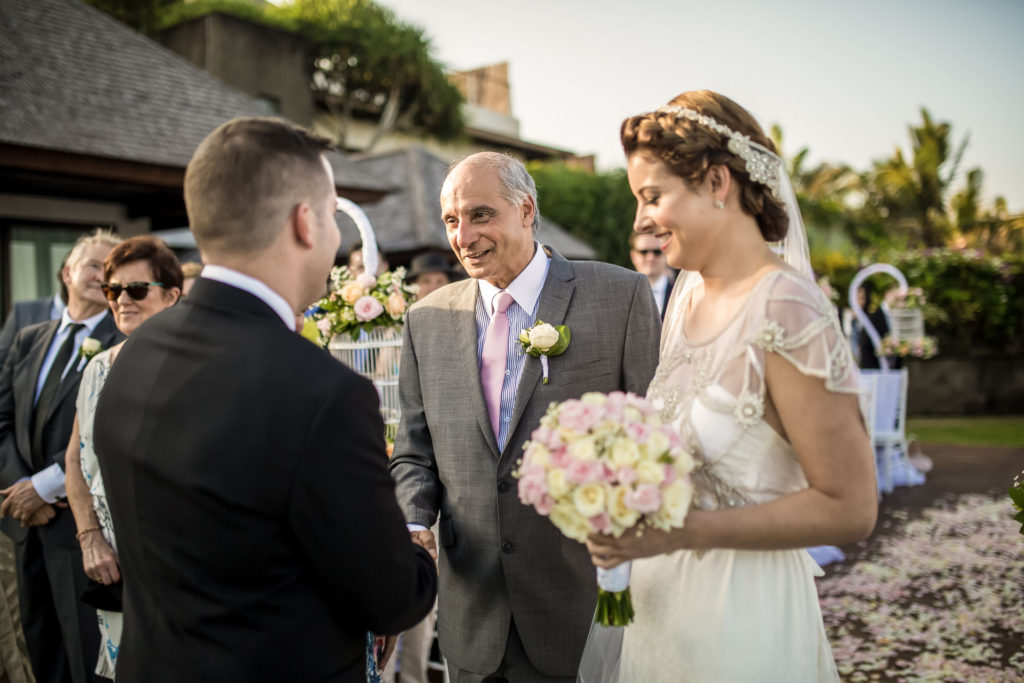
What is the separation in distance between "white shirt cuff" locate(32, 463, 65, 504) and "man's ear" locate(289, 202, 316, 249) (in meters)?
3.04

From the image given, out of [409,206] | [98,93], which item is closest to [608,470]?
[98,93]

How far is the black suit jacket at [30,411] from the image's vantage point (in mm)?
4141

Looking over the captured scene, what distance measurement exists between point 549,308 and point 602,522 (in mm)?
1194

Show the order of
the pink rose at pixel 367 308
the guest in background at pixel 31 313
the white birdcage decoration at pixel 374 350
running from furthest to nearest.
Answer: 1. the guest in background at pixel 31 313
2. the white birdcage decoration at pixel 374 350
3. the pink rose at pixel 367 308

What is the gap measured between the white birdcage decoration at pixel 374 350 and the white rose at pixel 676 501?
2.33 meters

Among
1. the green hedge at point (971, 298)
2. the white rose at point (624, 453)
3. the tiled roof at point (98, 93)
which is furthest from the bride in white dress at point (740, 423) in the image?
the green hedge at point (971, 298)

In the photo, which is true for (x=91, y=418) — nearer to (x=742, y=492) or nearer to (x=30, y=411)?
(x=30, y=411)

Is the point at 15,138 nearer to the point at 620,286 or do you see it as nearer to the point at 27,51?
the point at 27,51

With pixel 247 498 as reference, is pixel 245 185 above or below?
above

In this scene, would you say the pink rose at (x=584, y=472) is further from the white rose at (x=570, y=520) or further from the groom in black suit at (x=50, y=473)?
the groom in black suit at (x=50, y=473)

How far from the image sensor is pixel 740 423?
1876 mm

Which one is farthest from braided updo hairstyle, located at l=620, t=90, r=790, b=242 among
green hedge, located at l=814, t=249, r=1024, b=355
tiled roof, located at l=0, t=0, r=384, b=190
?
green hedge, located at l=814, t=249, r=1024, b=355

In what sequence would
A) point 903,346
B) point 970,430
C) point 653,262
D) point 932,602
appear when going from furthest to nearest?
point 970,430, point 903,346, point 653,262, point 932,602

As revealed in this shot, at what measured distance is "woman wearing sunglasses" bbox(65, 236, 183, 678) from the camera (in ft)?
11.3
